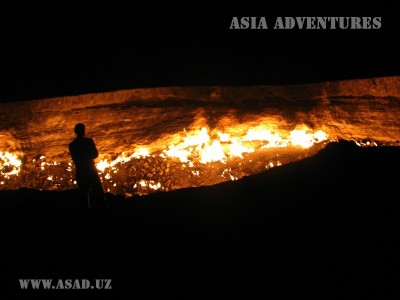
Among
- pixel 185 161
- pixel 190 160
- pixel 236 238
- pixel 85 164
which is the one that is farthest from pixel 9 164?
pixel 236 238

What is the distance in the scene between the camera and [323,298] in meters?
3.43

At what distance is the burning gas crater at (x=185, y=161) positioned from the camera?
706 centimetres

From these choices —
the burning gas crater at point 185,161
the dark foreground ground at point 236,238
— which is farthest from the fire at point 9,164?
the dark foreground ground at point 236,238

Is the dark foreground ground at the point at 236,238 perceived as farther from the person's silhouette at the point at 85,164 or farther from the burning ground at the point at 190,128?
the burning ground at the point at 190,128

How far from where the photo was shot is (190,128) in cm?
826

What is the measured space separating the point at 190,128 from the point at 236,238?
4.46 meters

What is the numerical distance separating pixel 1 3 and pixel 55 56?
1.44 meters

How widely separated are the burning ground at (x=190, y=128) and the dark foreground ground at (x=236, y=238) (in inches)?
77.9

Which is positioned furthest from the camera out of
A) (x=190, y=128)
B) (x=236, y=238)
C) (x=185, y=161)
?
(x=190, y=128)

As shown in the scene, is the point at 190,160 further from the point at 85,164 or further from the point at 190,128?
the point at 85,164

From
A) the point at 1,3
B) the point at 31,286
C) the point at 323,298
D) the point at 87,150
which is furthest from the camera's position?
the point at 1,3

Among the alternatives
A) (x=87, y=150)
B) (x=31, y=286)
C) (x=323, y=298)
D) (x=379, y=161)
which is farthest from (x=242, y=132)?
(x=31, y=286)

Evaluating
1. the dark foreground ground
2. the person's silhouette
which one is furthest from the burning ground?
the person's silhouette

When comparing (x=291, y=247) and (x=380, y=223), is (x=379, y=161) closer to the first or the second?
(x=380, y=223)
